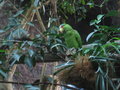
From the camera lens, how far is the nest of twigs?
3.77 feet

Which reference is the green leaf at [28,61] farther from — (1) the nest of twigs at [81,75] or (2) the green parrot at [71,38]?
(2) the green parrot at [71,38]

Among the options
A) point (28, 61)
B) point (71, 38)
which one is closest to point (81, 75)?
point (28, 61)

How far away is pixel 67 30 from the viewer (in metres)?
1.87

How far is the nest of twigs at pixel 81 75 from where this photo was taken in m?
1.15

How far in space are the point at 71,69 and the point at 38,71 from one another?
7.31 ft

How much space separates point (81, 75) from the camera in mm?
1164

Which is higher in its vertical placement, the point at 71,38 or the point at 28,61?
the point at 71,38

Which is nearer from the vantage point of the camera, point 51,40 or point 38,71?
point 51,40

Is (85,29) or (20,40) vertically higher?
(85,29)

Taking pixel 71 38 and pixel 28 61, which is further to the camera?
pixel 71 38

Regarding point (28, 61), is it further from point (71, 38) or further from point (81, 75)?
point (71, 38)

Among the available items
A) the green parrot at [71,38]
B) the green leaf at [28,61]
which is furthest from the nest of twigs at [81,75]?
the green parrot at [71,38]

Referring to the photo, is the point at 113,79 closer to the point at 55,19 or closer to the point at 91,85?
the point at 91,85

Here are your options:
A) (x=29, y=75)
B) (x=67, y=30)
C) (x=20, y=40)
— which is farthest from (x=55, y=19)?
(x=29, y=75)
